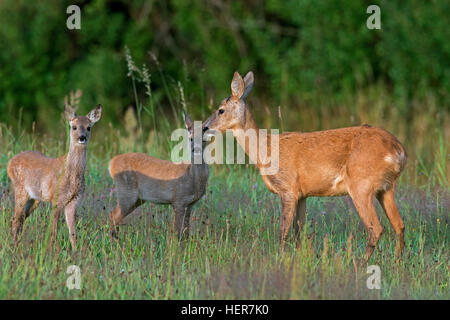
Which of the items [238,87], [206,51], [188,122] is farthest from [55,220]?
[206,51]

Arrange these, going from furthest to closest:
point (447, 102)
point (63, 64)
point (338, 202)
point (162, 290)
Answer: point (63, 64) < point (447, 102) < point (338, 202) < point (162, 290)

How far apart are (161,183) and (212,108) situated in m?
4.46

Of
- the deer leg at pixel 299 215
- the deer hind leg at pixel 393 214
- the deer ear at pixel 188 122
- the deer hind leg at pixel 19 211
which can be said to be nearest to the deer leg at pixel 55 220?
the deer hind leg at pixel 19 211

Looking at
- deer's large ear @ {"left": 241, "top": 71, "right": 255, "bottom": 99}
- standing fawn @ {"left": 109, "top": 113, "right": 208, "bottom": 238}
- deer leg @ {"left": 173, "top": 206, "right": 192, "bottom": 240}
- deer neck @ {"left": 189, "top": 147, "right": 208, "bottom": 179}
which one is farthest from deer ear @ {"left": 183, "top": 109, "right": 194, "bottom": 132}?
deer leg @ {"left": 173, "top": 206, "right": 192, "bottom": 240}

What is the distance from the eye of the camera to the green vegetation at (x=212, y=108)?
19.4 ft

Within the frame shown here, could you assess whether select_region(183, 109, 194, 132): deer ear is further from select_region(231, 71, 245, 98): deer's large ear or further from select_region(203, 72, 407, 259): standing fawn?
Answer: select_region(231, 71, 245, 98): deer's large ear

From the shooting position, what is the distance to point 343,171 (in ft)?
23.1

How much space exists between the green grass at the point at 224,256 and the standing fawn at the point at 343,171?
282mm

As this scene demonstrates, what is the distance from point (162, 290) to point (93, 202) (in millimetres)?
2563

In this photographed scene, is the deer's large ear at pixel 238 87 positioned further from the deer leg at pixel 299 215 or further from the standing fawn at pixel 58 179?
the standing fawn at pixel 58 179

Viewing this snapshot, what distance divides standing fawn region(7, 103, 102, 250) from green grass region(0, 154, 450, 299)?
0.17 metres

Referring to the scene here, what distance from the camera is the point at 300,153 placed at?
724 centimetres

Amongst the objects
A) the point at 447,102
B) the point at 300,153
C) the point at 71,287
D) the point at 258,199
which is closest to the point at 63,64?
the point at 447,102
